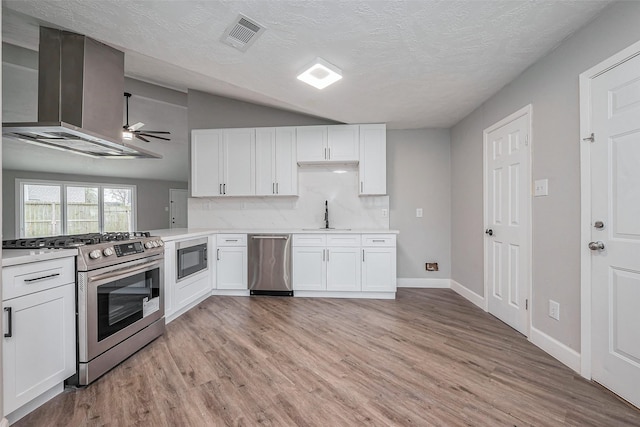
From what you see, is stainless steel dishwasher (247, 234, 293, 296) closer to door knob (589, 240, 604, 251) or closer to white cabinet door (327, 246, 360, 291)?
white cabinet door (327, 246, 360, 291)

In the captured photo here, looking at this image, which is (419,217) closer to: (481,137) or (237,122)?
(481,137)

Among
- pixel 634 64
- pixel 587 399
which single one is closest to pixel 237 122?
pixel 634 64

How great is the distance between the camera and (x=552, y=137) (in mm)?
2125

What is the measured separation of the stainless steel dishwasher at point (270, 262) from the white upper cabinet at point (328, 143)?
1218 millimetres

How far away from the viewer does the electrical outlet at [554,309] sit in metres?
2.06

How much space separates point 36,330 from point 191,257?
1.70 metres

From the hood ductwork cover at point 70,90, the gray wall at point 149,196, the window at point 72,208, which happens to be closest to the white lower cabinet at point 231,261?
the hood ductwork cover at point 70,90

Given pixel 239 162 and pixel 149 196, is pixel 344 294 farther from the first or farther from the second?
pixel 149 196

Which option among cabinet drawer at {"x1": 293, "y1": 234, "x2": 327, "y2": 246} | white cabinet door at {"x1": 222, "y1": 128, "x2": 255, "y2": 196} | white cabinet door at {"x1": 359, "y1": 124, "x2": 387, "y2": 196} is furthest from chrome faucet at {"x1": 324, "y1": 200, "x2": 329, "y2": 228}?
white cabinet door at {"x1": 222, "y1": 128, "x2": 255, "y2": 196}

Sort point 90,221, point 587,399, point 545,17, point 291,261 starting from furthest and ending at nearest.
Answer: point 90,221
point 291,261
point 545,17
point 587,399

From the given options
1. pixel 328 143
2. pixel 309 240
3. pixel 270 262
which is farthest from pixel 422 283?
pixel 328 143

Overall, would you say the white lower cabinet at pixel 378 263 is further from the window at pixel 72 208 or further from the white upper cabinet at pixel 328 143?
the window at pixel 72 208

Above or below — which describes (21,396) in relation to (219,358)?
above

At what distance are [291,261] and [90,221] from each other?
6242mm
